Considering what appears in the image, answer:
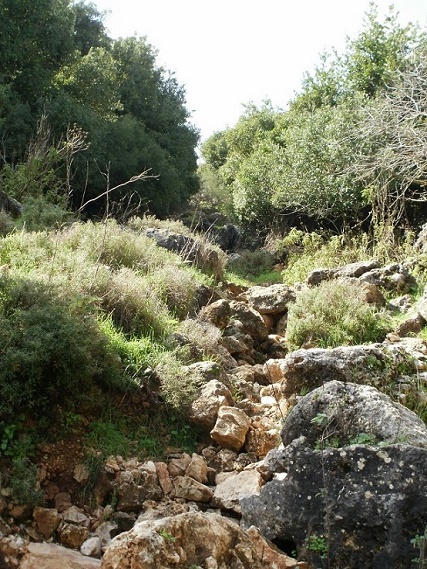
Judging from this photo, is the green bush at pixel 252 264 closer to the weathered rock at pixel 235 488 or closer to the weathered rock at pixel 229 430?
the weathered rock at pixel 229 430

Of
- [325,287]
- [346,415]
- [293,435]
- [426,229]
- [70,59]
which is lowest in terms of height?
[293,435]

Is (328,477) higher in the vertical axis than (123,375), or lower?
higher

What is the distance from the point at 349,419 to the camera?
13.7 ft

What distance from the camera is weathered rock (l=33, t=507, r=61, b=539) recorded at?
3.72 m

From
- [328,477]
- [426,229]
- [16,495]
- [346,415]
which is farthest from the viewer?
[426,229]

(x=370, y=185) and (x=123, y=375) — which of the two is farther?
(x=370, y=185)

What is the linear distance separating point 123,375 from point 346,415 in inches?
78.9

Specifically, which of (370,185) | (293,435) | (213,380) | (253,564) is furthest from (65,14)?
(253,564)

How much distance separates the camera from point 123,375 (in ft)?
16.8

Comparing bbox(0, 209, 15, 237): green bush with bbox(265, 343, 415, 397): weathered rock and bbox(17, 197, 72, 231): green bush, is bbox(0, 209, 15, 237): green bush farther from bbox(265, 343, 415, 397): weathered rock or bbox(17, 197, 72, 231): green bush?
bbox(265, 343, 415, 397): weathered rock

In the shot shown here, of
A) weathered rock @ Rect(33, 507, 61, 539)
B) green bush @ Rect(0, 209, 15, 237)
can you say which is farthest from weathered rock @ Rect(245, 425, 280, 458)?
green bush @ Rect(0, 209, 15, 237)

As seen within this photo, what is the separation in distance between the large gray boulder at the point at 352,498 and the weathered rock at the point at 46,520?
1233mm

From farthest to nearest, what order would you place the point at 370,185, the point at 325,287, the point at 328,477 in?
the point at 370,185 < the point at 325,287 < the point at 328,477

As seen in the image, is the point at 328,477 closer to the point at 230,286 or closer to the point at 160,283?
the point at 160,283
